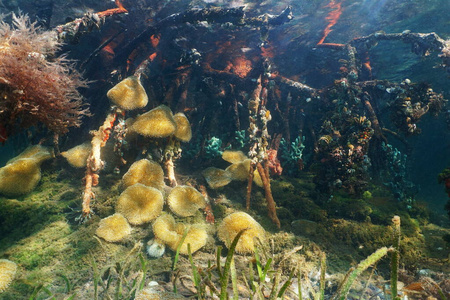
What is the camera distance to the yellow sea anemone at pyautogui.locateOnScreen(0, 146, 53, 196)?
3.51 meters

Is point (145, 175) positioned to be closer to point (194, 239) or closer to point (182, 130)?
point (182, 130)

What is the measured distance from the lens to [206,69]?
20.4 feet

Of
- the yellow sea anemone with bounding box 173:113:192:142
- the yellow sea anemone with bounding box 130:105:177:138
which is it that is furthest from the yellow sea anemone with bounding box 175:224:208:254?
the yellow sea anemone with bounding box 173:113:192:142

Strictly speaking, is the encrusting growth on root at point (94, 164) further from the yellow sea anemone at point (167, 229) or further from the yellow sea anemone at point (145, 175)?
the yellow sea anemone at point (167, 229)

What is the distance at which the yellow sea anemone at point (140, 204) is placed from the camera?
3.22 metres

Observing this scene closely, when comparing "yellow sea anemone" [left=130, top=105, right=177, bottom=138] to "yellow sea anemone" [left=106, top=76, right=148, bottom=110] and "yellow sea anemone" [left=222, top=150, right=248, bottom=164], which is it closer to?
"yellow sea anemone" [left=106, top=76, right=148, bottom=110]

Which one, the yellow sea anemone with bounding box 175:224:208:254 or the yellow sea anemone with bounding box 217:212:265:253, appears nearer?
the yellow sea anemone with bounding box 175:224:208:254

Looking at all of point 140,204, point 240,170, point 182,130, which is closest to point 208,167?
point 240,170

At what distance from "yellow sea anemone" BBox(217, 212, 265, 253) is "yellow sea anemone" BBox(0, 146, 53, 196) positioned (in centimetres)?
343

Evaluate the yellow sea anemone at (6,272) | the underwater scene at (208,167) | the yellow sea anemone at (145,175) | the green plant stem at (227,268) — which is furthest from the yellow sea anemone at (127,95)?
the green plant stem at (227,268)

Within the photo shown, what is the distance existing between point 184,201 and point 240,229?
107cm

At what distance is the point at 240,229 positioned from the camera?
3127mm

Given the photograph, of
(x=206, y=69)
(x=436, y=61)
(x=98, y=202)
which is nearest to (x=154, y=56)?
(x=206, y=69)

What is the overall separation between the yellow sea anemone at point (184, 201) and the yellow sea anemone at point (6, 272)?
1.95 meters
